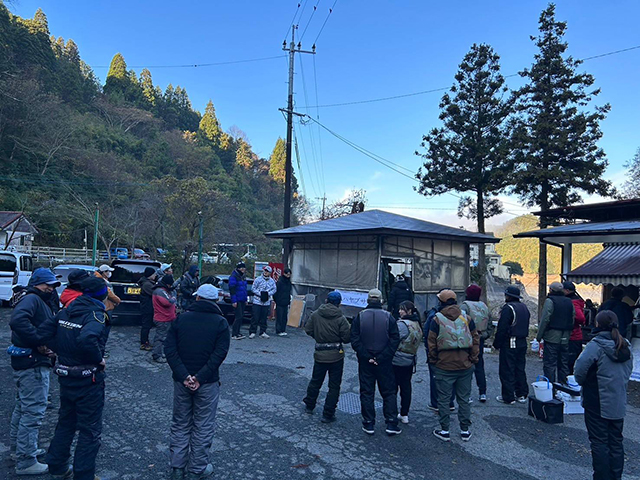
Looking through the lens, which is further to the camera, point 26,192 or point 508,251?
point 508,251

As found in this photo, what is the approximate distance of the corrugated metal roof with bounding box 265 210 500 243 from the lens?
39.4 feet

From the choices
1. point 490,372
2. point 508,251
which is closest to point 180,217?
point 490,372

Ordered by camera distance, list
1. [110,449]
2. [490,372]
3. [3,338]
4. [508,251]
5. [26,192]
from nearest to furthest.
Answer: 1. [110,449]
2. [490,372]
3. [3,338]
4. [26,192]
5. [508,251]

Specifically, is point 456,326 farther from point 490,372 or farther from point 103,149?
point 103,149

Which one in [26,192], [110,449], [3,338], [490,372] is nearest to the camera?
[110,449]

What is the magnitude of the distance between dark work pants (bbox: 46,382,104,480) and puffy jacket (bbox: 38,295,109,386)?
99 mm

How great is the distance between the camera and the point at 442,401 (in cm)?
486

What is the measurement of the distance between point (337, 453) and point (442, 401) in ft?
4.64

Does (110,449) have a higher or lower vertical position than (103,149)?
lower

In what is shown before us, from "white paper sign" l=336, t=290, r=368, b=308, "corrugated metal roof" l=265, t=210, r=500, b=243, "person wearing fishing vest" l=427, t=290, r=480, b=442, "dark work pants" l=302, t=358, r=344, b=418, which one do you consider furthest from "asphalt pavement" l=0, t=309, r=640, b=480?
"corrugated metal roof" l=265, t=210, r=500, b=243

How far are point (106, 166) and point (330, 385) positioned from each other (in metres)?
43.7

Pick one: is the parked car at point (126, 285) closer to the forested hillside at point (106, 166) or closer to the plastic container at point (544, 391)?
the plastic container at point (544, 391)

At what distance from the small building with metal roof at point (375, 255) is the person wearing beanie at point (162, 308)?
5.86 meters

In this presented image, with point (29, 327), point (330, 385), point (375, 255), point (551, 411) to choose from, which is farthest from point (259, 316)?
point (29, 327)
